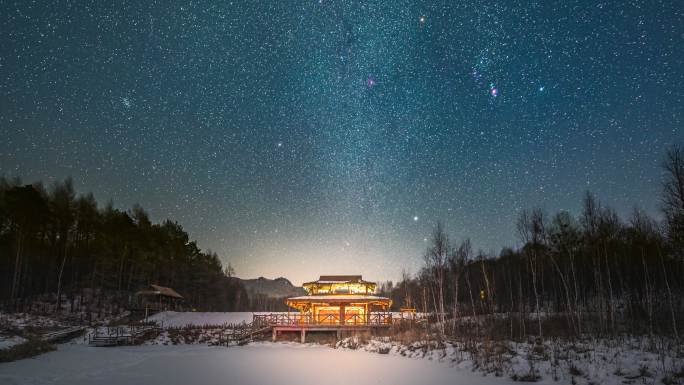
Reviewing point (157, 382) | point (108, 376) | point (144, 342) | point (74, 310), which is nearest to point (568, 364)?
point (157, 382)

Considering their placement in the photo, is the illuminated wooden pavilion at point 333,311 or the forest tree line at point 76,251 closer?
the illuminated wooden pavilion at point 333,311

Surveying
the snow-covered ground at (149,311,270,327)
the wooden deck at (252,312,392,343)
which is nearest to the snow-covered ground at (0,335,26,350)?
the wooden deck at (252,312,392,343)

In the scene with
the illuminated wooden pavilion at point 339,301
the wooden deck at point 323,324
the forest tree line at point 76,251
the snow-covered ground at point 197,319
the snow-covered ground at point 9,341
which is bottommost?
the snow-covered ground at point 197,319

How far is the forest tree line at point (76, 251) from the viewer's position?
47.9m

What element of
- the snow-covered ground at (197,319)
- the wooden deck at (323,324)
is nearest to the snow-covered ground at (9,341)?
the wooden deck at (323,324)

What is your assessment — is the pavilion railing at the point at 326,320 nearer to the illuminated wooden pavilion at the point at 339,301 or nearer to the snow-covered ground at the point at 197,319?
the illuminated wooden pavilion at the point at 339,301

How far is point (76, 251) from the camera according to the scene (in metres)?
58.9

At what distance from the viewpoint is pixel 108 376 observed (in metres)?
17.0

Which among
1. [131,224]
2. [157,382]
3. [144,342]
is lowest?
[144,342]

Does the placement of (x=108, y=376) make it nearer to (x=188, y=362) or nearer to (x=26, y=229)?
(x=188, y=362)

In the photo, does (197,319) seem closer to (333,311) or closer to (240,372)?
(333,311)

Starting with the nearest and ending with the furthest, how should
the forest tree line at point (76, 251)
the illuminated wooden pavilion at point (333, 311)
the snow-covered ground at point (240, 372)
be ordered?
the snow-covered ground at point (240, 372) → the illuminated wooden pavilion at point (333, 311) → the forest tree line at point (76, 251)

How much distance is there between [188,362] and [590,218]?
34329 mm

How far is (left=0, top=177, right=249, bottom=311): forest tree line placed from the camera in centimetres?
4791
